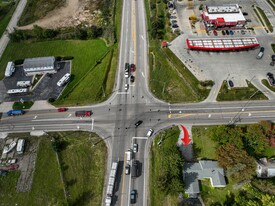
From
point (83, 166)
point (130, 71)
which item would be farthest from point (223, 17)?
point (83, 166)

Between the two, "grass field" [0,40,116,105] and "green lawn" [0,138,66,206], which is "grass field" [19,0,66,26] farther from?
"green lawn" [0,138,66,206]

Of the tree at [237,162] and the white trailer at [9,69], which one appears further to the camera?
the white trailer at [9,69]

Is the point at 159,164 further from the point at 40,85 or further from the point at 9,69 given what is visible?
the point at 9,69

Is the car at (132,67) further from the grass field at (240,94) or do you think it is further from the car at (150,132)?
the grass field at (240,94)

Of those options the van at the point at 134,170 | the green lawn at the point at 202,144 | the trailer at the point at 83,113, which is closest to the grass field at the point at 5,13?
the trailer at the point at 83,113

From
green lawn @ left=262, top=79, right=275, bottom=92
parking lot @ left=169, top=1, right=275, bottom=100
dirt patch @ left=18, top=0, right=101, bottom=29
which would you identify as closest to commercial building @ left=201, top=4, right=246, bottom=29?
parking lot @ left=169, top=1, right=275, bottom=100
